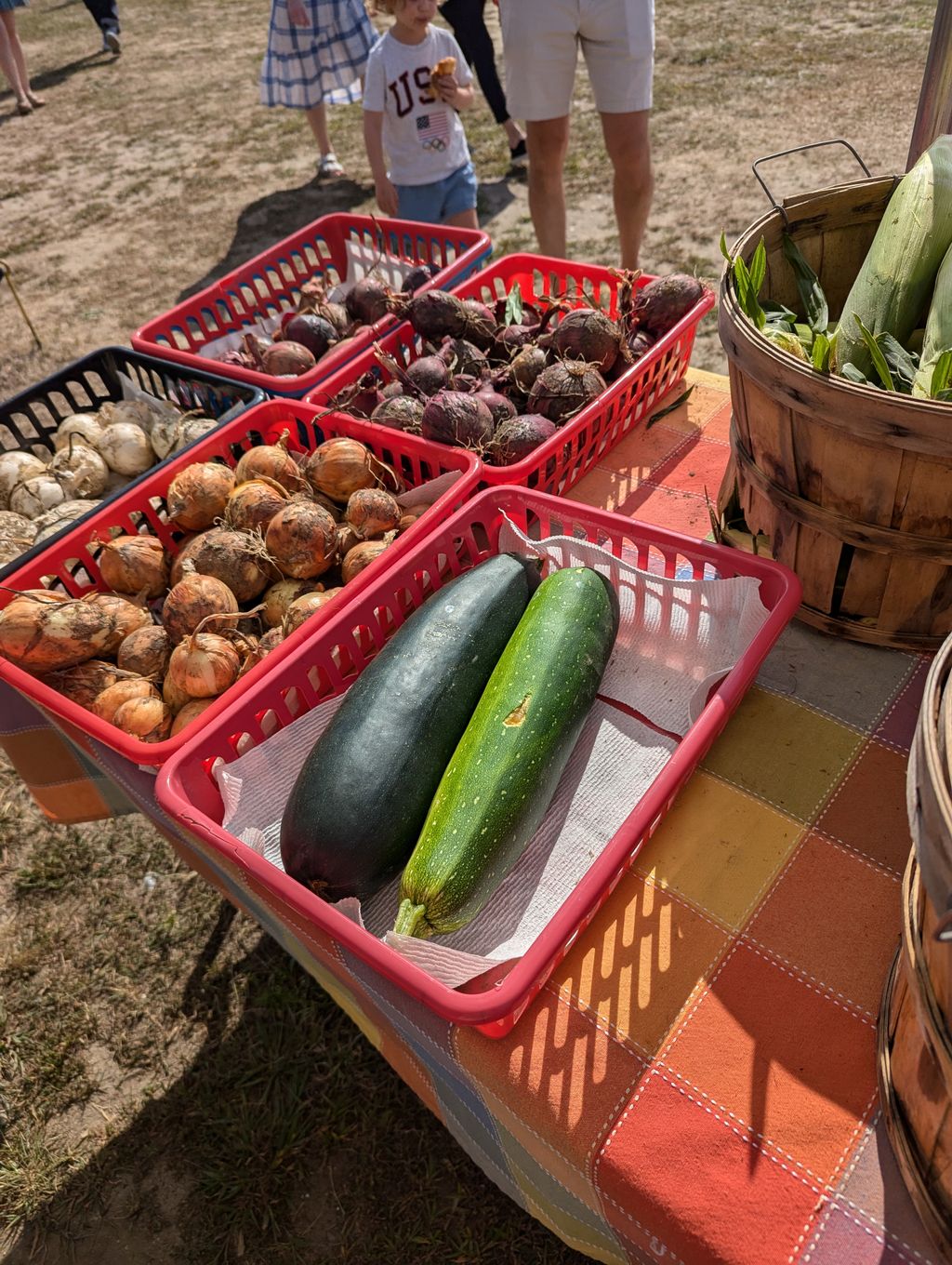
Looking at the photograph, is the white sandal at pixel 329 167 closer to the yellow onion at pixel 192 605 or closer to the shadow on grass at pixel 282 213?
the shadow on grass at pixel 282 213

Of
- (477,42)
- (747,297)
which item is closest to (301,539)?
(747,297)

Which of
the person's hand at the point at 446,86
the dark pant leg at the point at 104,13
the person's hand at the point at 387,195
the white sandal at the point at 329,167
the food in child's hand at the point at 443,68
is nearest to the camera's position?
the food in child's hand at the point at 443,68

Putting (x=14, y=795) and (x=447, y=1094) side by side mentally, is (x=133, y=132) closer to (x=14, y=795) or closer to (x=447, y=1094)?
(x=14, y=795)

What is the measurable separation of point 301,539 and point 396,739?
57 centimetres

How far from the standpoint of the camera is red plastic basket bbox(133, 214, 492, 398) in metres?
2.35

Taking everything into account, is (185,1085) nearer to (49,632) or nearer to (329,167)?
(49,632)

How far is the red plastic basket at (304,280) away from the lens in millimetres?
2352

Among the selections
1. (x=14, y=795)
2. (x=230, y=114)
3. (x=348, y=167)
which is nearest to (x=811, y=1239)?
(x=14, y=795)

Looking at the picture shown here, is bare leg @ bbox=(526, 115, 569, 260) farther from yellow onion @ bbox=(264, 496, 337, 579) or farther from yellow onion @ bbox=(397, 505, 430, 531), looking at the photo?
yellow onion @ bbox=(264, 496, 337, 579)

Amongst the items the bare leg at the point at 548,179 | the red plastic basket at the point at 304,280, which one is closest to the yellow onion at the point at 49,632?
the red plastic basket at the point at 304,280

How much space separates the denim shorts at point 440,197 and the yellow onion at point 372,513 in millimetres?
3445

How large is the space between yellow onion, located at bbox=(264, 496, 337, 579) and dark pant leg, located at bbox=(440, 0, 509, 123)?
20.4 ft

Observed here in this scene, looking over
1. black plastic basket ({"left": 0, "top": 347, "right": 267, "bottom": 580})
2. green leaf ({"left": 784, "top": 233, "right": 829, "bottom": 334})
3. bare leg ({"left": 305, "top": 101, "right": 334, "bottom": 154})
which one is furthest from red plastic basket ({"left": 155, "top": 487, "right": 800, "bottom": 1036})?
bare leg ({"left": 305, "top": 101, "right": 334, "bottom": 154})

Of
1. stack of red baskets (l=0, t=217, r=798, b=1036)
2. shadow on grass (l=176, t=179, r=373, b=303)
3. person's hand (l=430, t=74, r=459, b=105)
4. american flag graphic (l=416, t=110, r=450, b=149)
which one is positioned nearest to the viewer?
stack of red baskets (l=0, t=217, r=798, b=1036)
